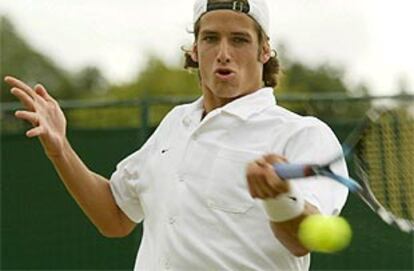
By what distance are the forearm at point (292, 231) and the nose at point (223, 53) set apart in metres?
0.63

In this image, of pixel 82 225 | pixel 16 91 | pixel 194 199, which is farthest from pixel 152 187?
pixel 82 225

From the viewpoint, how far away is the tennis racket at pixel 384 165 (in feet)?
12.9

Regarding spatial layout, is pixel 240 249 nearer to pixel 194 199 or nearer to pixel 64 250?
pixel 194 199

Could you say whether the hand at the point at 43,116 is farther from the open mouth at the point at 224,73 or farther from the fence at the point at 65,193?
the fence at the point at 65,193

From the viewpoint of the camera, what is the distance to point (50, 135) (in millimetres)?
4480

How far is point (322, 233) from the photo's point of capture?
147 inches

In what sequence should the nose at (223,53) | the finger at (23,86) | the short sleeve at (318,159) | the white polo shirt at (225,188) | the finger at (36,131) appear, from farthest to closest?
the finger at (23,86) → the finger at (36,131) → the nose at (223,53) → the white polo shirt at (225,188) → the short sleeve at (318,159)

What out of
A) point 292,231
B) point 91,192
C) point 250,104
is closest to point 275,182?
point 292,231

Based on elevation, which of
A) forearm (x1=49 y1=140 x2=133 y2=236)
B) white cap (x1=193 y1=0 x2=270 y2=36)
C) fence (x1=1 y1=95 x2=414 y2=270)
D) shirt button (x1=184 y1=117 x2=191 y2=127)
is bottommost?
fence (x1=1 y1=95 x2=414 y2=270)

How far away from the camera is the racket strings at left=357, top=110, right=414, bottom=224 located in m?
4.14

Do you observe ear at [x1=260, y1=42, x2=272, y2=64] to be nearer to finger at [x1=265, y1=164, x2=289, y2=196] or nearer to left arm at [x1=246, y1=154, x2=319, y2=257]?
left arm at [x1=246, y1=154, x2=319, y2=257]

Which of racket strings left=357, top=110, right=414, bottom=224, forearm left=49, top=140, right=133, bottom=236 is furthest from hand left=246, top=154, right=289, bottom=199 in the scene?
forearm left=49, top=140, right=133, bottom=236

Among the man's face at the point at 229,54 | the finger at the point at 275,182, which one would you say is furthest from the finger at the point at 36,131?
the finger at the point at 275,182

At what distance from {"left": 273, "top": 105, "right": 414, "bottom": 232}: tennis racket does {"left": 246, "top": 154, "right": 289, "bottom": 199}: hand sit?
0.07 metres
